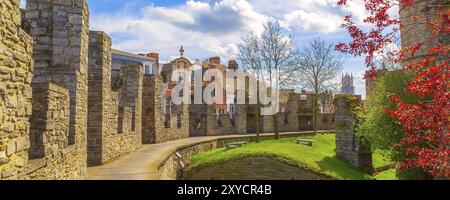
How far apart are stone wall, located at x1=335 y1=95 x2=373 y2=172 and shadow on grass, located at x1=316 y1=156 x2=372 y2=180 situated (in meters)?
0.46

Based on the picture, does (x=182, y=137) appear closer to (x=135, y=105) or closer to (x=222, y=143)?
(x=222, y=143)

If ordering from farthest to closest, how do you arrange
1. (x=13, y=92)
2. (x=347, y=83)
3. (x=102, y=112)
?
(x=347, y=83) → (x=102, y=112) → (x=13, y=92)

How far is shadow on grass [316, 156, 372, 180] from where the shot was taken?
15.2 m

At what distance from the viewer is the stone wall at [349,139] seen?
1738 cm

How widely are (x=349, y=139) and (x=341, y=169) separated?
7.43 feet

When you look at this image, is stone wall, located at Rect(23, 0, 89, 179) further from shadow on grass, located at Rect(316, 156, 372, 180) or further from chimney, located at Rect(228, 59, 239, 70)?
chimney, located at Rect(228, 59, 239, 70)

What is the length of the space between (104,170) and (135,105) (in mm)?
7072

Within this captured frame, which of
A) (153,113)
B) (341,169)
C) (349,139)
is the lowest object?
(341,169)

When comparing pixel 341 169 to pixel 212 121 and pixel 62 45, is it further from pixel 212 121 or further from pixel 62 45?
pixel 212 121

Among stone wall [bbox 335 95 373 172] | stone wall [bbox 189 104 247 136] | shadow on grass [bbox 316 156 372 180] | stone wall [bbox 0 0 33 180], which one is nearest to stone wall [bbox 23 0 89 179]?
stone wall [bbox 0 0 33 180]

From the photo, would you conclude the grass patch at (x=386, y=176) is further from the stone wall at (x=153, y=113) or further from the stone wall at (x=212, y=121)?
the stone wall at (x=212, y=121)

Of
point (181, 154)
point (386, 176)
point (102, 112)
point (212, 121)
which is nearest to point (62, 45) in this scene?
point (102, 112)

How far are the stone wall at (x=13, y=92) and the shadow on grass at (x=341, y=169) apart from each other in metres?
12.2

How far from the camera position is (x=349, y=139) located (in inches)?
701
